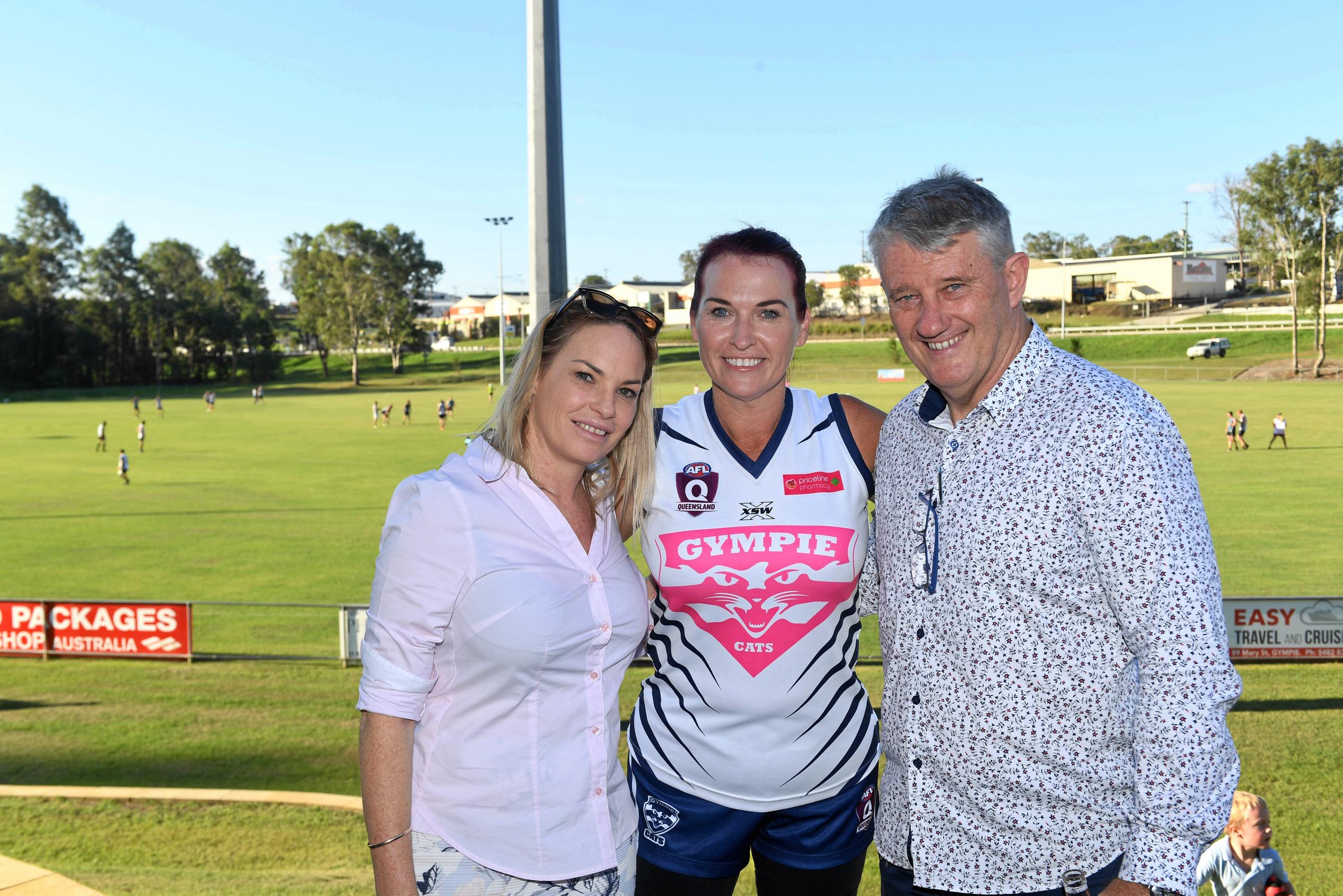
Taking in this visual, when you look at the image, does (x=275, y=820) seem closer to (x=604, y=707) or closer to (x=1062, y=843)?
(x=604, y=707)

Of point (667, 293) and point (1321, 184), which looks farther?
point (667, 293)

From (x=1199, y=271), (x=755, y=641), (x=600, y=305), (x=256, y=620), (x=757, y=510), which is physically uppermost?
(x=1199, y=271)

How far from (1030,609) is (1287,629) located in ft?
38.2

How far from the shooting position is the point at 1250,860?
4930mm

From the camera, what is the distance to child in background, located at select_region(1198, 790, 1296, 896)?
488 centimetres

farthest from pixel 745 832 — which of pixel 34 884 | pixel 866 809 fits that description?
pixel 34 884

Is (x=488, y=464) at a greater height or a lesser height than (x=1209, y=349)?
lesser

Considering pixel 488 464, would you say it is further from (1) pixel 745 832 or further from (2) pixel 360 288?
(2) pixel 360 288

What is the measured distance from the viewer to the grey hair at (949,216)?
7.93 feet

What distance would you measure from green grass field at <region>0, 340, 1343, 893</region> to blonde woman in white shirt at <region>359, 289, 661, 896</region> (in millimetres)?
1567

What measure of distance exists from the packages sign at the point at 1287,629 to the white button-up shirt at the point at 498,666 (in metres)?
11.4

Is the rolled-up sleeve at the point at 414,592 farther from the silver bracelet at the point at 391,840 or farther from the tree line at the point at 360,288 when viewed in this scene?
the tree line at the point at 360,288

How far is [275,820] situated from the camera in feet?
23.2

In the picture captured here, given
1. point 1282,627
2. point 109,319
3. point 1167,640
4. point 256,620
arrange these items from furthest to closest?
point 109,319, point 256,620, point 1282,627, point 1167,640
